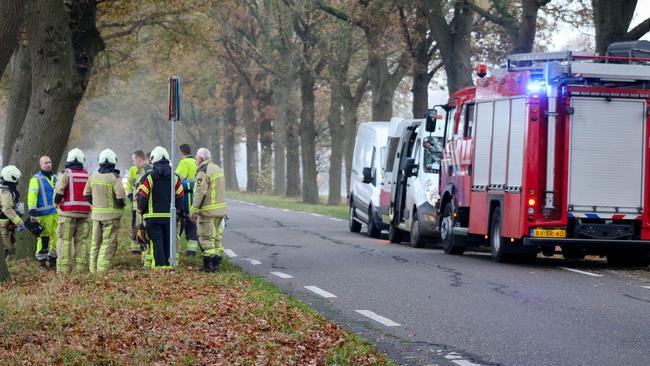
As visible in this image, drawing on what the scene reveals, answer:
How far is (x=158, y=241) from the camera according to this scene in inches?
668

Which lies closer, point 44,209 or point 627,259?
point 44,209

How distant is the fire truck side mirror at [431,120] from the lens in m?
22.5

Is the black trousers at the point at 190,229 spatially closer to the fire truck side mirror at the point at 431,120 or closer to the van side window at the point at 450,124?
the fire truck side mirror at the point at 431,120

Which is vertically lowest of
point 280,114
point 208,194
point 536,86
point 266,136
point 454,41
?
point 208,194

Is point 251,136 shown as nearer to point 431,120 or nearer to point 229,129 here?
point 229,129

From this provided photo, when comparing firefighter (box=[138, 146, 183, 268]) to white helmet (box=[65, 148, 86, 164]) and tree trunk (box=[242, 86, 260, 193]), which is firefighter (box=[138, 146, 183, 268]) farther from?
tree trunk (box=[242, 86, 260, 193])

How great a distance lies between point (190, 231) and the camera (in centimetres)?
1848

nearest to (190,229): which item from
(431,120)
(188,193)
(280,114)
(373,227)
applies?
(188,193)

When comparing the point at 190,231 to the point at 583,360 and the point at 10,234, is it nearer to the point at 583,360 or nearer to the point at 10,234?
the point at 10,234

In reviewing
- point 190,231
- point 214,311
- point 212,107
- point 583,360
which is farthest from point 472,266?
point 212,107

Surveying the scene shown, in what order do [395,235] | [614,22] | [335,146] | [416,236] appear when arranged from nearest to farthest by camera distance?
A: [614,22]
[416,236]
[395,235]
[335,146]

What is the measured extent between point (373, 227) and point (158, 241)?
1152 centimetres

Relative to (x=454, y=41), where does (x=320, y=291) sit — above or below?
below

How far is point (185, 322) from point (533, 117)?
8643 millimetres
